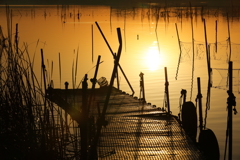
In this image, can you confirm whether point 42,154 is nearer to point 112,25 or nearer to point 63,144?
point 63,144

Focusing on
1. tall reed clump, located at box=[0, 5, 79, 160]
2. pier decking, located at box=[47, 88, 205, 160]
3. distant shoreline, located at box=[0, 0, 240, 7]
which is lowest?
pier decking, located at box=[47, 88, 205, 160]

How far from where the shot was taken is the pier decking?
444 cm

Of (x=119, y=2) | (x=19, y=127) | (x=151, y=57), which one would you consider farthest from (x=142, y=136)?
(x=119, y=2)

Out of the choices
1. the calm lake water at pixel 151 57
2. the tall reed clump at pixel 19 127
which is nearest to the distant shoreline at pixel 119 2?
the calm lake water at pixel 151 57

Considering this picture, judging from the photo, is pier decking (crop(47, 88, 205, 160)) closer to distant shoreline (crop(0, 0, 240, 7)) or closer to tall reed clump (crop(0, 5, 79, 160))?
tall reed clump (crop(0, 5, 79, 160))

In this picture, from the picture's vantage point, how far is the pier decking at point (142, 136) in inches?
175

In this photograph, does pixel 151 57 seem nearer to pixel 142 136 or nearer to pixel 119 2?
pixel 142 136

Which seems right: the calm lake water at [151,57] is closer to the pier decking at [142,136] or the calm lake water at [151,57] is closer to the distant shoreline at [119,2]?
the pier decking at [142,136]

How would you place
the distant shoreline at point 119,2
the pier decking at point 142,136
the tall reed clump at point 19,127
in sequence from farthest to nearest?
the distant shoreline at point 119,2, the pier decking at point 142,136, the tall reed clump at point 19,127

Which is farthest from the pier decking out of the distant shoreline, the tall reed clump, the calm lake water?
the distant shoreline

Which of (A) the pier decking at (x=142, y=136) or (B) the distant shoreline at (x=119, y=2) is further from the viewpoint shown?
(B) the distant shoreline at (x=119, y=2)

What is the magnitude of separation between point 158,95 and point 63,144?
467cm

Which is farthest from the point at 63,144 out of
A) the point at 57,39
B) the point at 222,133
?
the point at 57,39

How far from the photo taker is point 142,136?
506 cm
